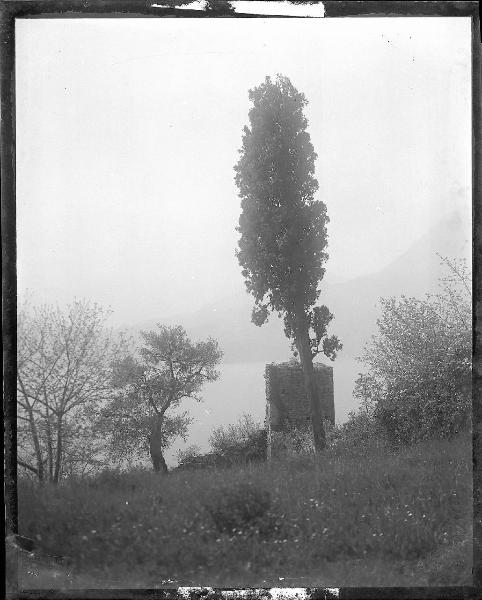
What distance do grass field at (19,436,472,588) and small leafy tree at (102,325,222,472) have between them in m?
0.35

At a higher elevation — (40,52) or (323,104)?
(40,52)

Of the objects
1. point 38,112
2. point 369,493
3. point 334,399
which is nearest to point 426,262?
point 334,399

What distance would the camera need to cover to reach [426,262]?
5.23 m

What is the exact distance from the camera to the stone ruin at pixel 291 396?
5.25 metres

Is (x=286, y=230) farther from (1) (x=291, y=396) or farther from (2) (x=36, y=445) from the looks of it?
(2) (x=36, y=445)

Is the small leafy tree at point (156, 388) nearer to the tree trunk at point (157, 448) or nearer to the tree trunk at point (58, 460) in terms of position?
the tree trunk at point (157, 448)

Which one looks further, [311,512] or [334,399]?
[334,399]

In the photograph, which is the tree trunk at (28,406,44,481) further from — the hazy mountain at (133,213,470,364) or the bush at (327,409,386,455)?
the bush at (327,409,386,455)

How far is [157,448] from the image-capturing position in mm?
5191

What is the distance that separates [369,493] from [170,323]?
2394mm

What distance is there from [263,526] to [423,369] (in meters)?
2.23

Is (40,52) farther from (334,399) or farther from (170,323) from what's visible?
(334,399)

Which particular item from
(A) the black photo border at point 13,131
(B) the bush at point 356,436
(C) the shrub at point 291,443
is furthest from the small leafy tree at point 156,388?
(B) the bush at point 356,436

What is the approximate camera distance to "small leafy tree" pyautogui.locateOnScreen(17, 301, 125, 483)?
516cm
